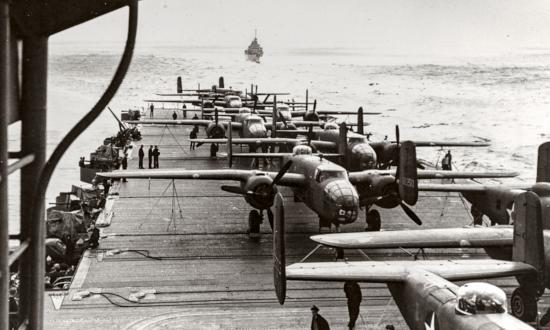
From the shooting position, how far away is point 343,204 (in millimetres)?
27750

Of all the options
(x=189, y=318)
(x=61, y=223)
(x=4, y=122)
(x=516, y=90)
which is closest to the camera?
(x=4, y=122)

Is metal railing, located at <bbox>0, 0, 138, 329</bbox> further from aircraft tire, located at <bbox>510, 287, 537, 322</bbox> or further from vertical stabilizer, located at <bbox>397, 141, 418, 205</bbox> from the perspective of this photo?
vertical stabilizer, located at <bbox>397, 141, 418, 205</bbox>

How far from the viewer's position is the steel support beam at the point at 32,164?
5.73 m

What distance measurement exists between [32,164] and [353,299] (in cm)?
1550

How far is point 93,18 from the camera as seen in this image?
5738 millimetres

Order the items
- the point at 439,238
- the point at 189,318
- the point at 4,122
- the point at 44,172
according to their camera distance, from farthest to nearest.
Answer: the point at 439,238 < the point at 189,318 < the point at 44,172 < the point at 4,122

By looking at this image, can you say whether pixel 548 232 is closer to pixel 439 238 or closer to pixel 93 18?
pixel 439 238

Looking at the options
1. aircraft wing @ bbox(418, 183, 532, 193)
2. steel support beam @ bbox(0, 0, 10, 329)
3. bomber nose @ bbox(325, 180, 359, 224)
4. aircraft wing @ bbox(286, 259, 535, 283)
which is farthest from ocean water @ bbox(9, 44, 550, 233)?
steel support beam @ bbox(0, 0, 10, 329)

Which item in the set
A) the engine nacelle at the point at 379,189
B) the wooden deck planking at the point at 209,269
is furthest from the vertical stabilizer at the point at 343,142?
the engine nacelle at the point at 379,189

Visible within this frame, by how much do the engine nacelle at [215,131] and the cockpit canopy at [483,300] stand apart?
45.3 meters

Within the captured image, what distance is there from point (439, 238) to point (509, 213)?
6492mm

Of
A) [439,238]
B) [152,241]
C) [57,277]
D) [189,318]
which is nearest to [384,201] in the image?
[439,238]

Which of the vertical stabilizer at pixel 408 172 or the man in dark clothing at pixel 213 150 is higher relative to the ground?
the vertical stabilizer at pixel 408 172

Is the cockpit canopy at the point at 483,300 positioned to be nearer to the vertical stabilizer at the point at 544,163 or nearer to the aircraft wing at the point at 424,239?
the aircraft wing at the point at 424,239
